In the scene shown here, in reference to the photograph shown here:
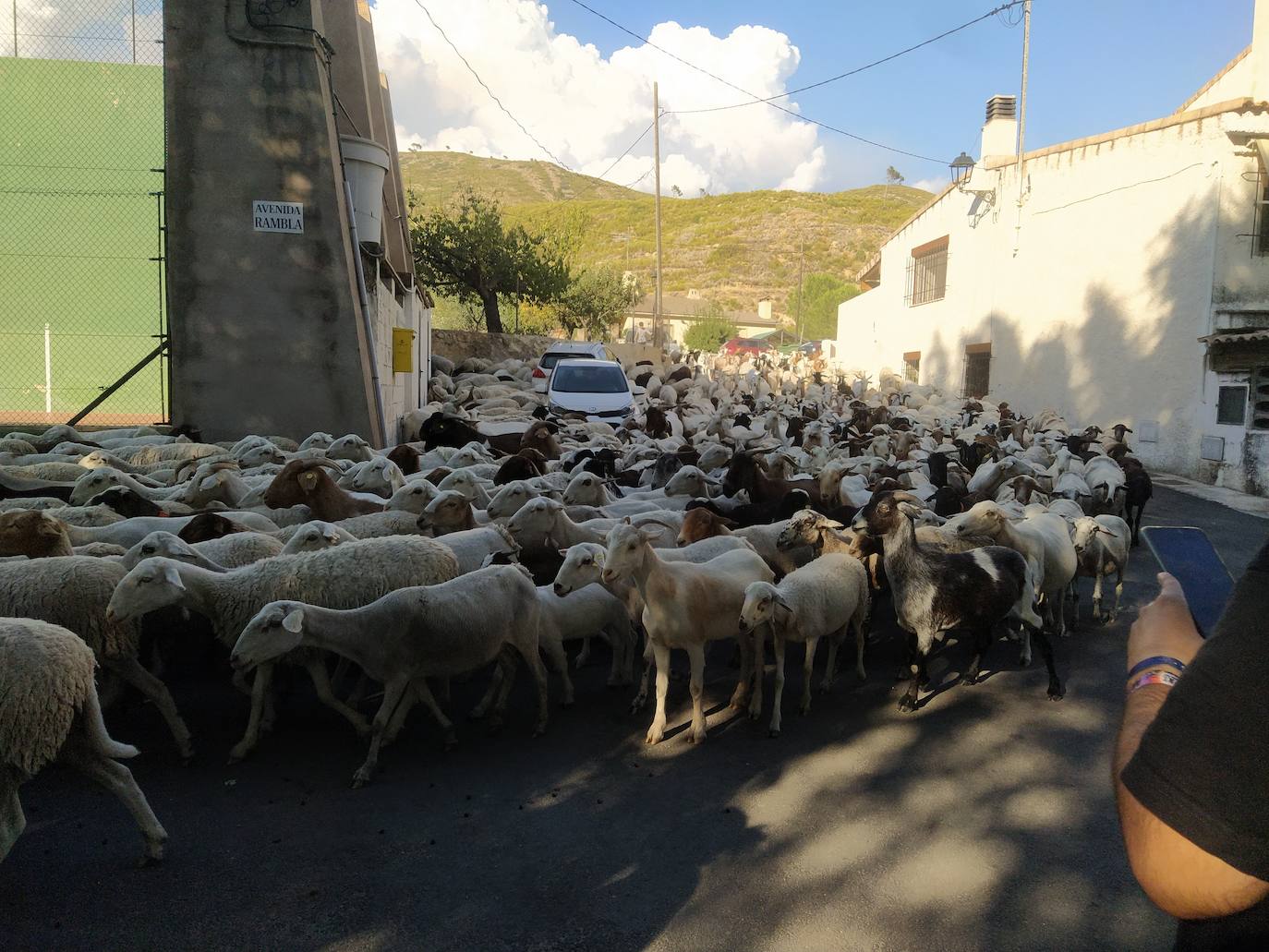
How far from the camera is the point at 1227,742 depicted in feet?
3.94

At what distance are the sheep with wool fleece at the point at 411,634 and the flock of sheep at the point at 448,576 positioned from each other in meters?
0.01

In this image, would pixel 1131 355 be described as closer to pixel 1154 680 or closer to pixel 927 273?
pixel 927 273

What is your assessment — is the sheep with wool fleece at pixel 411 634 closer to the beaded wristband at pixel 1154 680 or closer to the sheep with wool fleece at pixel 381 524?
the sheep with wool fleece at pixel 381 524

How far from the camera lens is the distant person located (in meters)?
1.19

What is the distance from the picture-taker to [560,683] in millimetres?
6180

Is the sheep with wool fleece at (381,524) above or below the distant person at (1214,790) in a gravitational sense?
Result: below

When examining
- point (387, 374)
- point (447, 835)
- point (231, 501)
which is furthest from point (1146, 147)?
point (447, 835)

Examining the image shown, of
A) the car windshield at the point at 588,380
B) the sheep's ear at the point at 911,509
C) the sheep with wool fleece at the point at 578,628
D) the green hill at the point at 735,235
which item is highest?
the green hill at the point at 735,235

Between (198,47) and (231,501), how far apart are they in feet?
23.5

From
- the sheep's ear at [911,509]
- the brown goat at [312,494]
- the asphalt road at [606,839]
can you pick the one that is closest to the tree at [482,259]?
the brown goat at [312,494]

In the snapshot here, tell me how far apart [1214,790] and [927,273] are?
104 feet

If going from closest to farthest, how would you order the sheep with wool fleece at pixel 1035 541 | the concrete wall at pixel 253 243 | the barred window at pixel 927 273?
the sheep with wool fleece at pixel 1035 541, the concrete wall at pixel 253 243, the barred window at pixel 927 273

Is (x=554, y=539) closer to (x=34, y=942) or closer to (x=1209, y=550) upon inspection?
(x=34, y=942)

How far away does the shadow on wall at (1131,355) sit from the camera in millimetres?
18969
